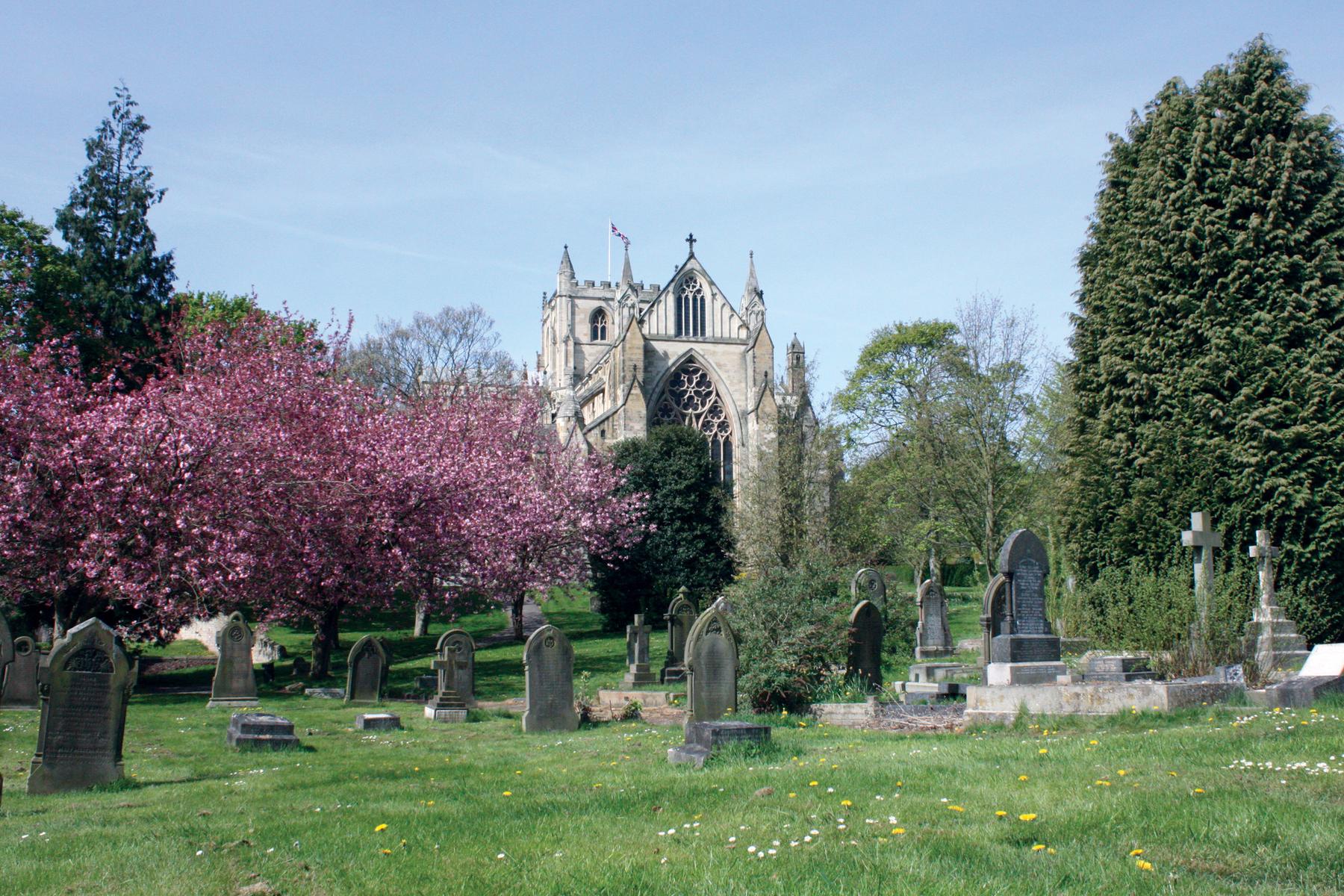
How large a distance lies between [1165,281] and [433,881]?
17.5m

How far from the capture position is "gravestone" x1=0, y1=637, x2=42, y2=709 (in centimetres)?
1688

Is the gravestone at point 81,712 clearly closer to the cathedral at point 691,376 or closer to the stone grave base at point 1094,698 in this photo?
the stone grave base at point 1094,698

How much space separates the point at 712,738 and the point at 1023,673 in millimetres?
5348

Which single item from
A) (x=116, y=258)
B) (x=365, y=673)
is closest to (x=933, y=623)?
(x=365, y=673)

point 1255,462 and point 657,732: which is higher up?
point 1255,462

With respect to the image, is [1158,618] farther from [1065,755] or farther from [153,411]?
[153,411]

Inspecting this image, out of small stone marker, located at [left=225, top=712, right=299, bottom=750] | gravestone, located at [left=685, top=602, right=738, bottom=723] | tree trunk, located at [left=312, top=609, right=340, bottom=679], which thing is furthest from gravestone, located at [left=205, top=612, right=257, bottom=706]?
gravestone, located at [left=685, top=602, right=738, bottom=723]

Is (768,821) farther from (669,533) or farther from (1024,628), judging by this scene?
(669,533)

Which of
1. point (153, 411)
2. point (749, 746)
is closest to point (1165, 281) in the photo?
point (749, 746)

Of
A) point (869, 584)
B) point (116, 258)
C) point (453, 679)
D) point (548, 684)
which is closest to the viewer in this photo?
point (548, 684)

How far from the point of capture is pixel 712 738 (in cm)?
902

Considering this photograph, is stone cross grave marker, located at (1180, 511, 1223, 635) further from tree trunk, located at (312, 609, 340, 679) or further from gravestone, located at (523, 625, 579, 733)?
tree trunk, located at (312, 609, 340, 679)

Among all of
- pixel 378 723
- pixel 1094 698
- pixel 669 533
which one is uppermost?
pixel 669 533

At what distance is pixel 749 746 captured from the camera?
8906 millimetres
